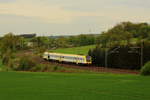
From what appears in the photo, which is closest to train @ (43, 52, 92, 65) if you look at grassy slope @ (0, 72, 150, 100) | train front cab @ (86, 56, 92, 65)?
train front cab @ (86, 56, 92, 65)

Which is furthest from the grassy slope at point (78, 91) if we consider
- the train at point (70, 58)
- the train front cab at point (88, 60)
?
the train front cab at point (88, 60)

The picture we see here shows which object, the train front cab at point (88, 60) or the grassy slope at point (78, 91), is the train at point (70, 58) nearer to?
the train front cab at point (88, 60)

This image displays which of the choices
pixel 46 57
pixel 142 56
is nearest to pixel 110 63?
pixel 142 56

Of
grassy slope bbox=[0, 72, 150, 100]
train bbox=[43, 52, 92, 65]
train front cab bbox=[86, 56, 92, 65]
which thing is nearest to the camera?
grassy slope bbox=[0, 72, 150, 100]

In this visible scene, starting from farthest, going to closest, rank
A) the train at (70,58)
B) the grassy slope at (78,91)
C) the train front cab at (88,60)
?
the train front cab at (88,60)
the train at (70,58)
the grassy slope at (78,91)

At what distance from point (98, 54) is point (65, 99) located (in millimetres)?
52845

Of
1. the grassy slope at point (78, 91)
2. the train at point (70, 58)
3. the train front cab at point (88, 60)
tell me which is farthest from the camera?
the train front cab at point (88, 60)

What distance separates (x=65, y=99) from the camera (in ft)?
43.7

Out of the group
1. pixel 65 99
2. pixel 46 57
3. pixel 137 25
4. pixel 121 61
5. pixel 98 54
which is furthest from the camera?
pixel 137 25

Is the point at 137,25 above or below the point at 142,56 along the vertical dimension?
above

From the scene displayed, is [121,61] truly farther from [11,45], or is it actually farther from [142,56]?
[11,45]

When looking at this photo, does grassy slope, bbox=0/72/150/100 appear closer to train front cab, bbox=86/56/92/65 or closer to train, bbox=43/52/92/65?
train, bbox=43/52/92/65

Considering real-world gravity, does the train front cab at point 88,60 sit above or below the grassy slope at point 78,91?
above

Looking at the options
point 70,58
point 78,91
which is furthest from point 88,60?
point 78,91
